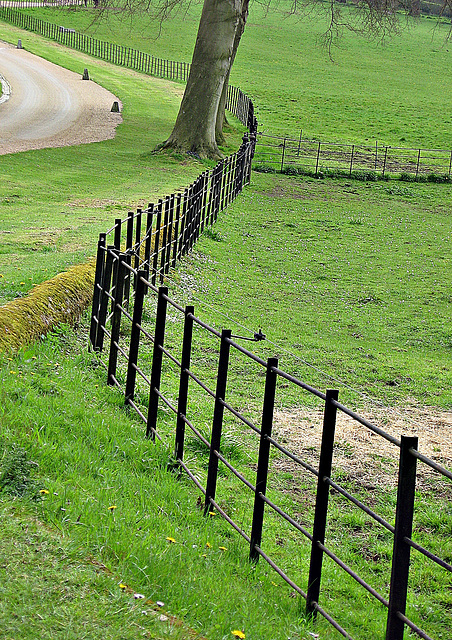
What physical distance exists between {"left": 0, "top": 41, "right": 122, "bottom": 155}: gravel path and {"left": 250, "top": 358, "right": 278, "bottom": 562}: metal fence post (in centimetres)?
2038

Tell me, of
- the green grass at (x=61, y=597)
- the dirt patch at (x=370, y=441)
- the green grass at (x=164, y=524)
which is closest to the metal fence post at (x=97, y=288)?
the green grass at (x=164, y=524)

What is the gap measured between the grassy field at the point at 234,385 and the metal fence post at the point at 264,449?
0.51 feet

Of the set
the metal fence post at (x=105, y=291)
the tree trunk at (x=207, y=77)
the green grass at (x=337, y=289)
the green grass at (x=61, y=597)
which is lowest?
the green grass at (x=337, y=289)

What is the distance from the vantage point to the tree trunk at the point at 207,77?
82.9ft

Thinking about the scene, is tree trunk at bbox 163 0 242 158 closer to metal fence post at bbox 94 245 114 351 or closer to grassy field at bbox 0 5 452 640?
grassy field at bbox 0 5 452 640

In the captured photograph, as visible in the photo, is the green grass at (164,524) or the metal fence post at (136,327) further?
the metal fence post at (136,327)

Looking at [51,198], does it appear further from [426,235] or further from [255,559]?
[255,559]

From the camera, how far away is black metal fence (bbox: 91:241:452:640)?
10.2ft

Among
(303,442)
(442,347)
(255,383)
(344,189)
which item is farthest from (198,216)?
(344,189)

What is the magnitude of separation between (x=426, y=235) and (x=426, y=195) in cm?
821

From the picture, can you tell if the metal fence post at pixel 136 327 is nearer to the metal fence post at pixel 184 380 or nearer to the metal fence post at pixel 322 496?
the metal fence post at pixel 184 380

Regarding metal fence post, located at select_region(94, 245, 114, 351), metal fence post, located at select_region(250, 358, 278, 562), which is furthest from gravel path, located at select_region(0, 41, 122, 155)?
metal fence post, located at select_region(250, 358, 278, 562)

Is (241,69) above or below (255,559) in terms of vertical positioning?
above

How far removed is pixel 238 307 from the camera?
11.7 metres
